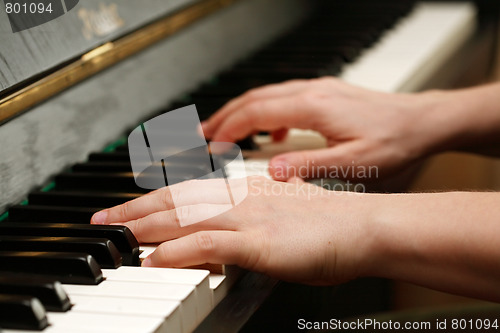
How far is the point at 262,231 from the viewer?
2.37 feet

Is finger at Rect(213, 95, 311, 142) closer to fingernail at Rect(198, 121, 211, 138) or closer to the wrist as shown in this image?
fingernail at Rect(198, 121, 211, 138)

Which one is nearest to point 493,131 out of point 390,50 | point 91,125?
point 390,50

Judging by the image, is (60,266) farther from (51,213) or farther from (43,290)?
(51,213)

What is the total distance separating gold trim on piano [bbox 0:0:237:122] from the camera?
866mm

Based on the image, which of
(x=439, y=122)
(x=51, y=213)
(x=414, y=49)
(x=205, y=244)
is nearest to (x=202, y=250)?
(x=205, y=244)

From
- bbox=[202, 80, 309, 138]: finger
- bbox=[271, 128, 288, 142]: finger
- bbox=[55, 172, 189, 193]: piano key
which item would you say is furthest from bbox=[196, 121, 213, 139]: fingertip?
bbox=[55, 172, 189, 193]: piano key

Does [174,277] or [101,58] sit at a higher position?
[101,58]

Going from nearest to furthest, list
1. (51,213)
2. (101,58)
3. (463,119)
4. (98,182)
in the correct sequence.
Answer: (51,213), (98,182), (101,58), (463,119)

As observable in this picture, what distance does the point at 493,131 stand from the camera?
1.20m

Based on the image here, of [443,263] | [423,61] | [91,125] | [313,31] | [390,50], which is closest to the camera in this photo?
[443,263]

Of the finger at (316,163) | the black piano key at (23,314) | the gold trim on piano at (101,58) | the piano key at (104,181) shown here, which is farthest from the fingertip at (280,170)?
the black piano key at (23,314)

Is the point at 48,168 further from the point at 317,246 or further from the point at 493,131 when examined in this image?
the point at 493,131

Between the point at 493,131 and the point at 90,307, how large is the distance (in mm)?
894

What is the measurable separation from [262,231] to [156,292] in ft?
0.51
